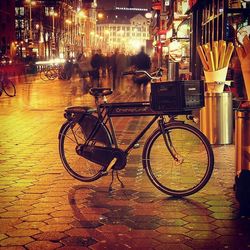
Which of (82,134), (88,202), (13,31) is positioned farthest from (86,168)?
(13,31)

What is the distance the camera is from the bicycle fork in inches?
246

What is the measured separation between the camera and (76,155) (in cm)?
708

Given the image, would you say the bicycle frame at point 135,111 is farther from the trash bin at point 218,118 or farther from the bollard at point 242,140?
the trash bin at point 218,118

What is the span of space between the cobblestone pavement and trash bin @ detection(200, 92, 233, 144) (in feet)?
3.42

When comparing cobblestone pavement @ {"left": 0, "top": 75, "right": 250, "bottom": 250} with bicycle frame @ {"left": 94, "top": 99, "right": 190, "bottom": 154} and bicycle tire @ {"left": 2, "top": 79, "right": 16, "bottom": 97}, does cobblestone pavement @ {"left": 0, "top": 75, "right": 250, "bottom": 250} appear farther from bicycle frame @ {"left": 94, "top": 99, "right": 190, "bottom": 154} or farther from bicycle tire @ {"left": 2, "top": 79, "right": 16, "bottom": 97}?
bicycle tire @ {"left": 2, "top": 79, "right": 16, "bottom": 97}

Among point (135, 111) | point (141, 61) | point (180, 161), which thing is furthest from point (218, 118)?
point (141, 61)

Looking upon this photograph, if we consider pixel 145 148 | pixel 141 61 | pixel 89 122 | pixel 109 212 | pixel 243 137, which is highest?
pixel 141 61

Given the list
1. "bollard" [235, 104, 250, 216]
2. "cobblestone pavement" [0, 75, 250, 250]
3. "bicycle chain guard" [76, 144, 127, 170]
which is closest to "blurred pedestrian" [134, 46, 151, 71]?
"cobblestone pavement" [0, 75, 250, 250]

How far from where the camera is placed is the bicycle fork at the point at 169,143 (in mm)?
6250

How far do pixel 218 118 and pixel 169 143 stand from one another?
12.4 feet

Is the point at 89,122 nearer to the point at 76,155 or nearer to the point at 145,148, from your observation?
the point at 76,155

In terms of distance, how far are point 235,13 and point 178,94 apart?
8130 mm

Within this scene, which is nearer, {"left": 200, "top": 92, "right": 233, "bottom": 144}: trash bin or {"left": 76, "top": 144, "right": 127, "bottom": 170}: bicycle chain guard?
{"left": 76, "top": 144, "right": 127, "bottom": 170}: bicycle chain guard

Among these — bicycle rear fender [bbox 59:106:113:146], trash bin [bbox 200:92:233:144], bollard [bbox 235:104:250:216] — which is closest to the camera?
bollard [bbox 235:104:250:216]
